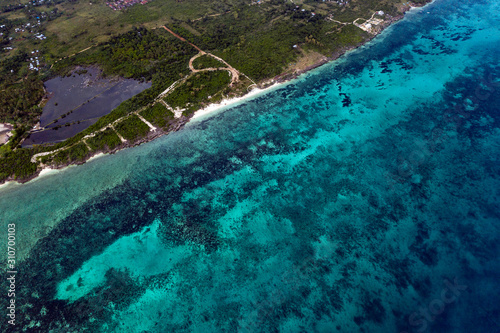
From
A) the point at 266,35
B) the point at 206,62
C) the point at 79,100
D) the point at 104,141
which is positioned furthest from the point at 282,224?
the point at 266,35

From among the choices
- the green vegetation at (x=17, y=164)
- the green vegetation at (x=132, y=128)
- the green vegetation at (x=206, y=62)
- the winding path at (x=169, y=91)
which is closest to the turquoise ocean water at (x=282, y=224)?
the green vegetation at (x=17, y=164)

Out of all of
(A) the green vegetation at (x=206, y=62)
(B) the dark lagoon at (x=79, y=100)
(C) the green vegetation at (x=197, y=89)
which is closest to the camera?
(B) the dark lagoon at (x=79, y=100)

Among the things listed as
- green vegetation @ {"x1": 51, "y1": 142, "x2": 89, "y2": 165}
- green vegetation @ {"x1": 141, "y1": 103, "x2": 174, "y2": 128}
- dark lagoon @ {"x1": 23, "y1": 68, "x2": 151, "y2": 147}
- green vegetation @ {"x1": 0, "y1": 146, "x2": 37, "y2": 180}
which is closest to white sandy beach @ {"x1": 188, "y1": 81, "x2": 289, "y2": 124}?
green vegetation @ {"x1": 141, "y1": 103, "x2": 174, "y2": 128}

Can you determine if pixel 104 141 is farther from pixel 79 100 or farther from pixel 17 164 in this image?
pixel 79 100

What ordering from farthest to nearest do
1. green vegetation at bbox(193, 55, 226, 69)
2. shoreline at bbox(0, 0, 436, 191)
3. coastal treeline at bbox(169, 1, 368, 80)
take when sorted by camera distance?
coastal treeline at bbox(169, 1, 368, 80)
green vegetation at bbox(193, 55, 226, 69)
shoreline at bbox(0, 0, 436, 191)

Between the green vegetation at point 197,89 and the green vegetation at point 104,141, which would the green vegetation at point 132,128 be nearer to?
the green vegetation at point 104,141

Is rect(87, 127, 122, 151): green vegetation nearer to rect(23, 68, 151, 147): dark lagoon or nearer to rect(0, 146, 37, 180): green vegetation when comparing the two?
rect(23, 68, 151, 147): dark lagoon
